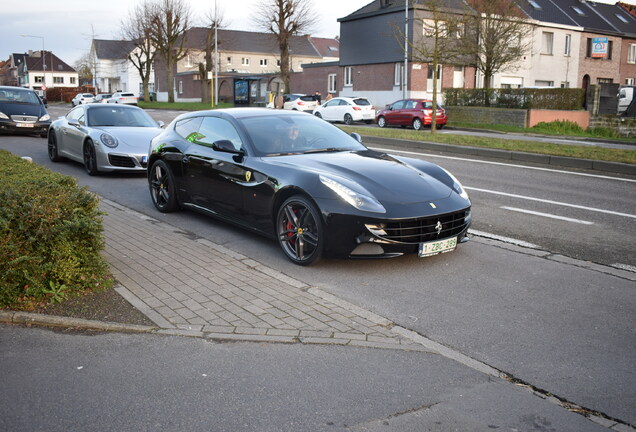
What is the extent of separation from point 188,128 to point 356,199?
344 cm

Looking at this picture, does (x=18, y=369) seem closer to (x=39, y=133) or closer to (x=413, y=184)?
(x=413, y=184)

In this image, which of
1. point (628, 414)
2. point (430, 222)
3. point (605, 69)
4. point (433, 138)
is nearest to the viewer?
point (628, 414)

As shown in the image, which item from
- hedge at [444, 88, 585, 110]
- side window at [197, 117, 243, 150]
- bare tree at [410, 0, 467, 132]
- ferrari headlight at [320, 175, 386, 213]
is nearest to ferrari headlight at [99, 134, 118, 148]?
side window at [197, 117, 243, 150]

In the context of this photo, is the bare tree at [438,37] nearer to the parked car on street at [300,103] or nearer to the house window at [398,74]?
the house window at [398,74]

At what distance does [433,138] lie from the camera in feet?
68.6

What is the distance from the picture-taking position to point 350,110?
1385 inches

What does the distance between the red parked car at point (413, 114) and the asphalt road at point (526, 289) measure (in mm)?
21115

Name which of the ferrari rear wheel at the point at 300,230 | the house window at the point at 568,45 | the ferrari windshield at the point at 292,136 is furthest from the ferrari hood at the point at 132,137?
the house window at the point at 568,45

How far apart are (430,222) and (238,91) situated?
50.4 m

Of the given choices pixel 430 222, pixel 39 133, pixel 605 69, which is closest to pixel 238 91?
pixel 605 69

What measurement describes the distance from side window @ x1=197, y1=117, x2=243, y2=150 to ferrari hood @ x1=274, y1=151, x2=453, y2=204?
822 millimetres

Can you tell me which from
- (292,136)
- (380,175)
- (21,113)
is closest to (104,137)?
(292,136)

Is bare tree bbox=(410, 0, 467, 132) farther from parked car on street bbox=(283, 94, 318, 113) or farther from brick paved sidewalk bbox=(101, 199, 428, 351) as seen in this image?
brick paved sidewalk bbox=(101, 199, 428, 351)

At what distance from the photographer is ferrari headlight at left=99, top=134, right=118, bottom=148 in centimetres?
1221
